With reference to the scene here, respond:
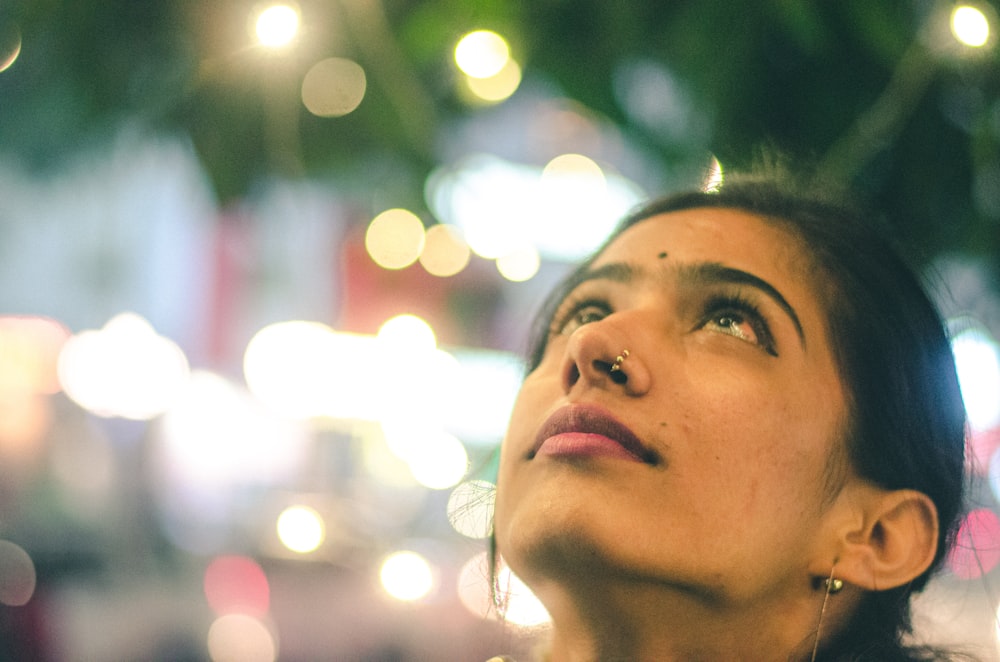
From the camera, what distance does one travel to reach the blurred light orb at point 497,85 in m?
1.97

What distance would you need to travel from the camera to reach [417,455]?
5000 millimetres

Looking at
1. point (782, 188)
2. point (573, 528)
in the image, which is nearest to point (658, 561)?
point (573, 528)

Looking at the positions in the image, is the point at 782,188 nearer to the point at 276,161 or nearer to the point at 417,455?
the point at 276,161

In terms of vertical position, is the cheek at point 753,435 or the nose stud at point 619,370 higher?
the nose stud at point 619,370

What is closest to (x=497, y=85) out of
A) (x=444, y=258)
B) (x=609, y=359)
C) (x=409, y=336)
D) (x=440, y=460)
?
(x=609, y=359)

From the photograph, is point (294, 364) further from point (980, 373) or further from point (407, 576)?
point (980, 373)

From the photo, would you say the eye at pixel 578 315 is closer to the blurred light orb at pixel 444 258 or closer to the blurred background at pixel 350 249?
the blurred background at pixel 350 249

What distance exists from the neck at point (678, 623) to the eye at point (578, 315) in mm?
383

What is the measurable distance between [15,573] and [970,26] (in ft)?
18.3

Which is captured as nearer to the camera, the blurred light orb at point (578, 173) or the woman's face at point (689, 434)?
the woman's face at point (689, 434)

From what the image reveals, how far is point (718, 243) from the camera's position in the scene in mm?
1219

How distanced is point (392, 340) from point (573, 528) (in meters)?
3.36

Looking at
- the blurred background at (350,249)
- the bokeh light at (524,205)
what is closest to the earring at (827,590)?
the blurred background at (350,249)

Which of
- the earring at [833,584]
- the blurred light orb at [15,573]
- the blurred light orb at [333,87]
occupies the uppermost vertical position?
the blurred light orb at [15,573]
